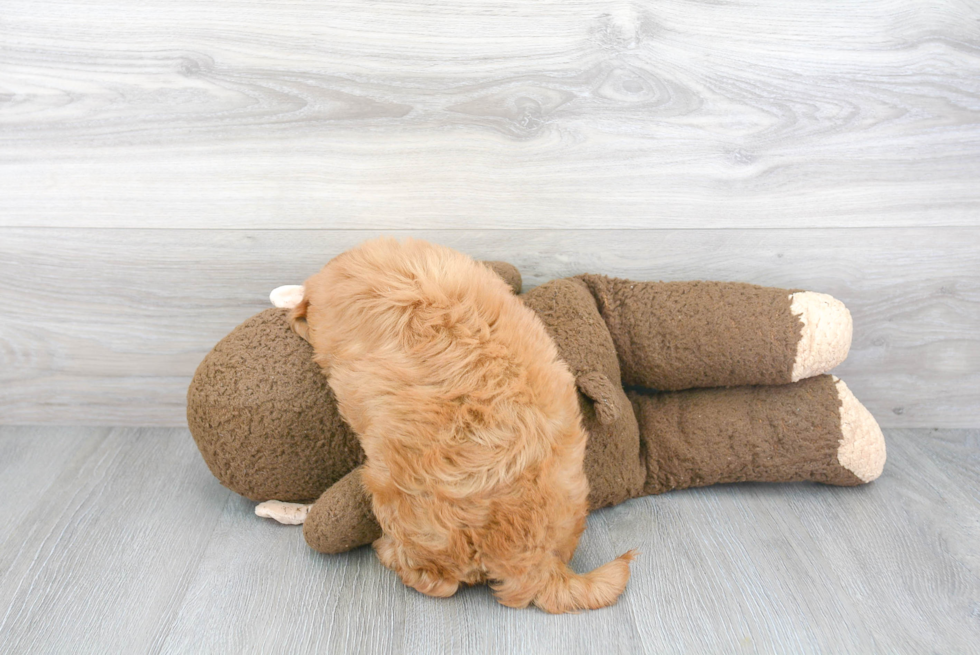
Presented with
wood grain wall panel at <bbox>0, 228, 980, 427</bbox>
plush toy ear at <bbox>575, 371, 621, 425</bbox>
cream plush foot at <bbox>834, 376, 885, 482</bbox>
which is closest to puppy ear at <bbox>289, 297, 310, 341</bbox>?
wood grain wall panel at <bbox>0, 228, 980, 427</bbox>

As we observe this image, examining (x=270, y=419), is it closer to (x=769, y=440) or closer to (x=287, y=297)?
(x=287, y=297)

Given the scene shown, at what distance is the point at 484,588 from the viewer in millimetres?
860

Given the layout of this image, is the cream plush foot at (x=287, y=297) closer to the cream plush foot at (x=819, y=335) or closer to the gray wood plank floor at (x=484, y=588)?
the gray wood plank floor at (x=484, y=588)

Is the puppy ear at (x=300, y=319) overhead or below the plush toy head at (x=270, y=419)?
overhead

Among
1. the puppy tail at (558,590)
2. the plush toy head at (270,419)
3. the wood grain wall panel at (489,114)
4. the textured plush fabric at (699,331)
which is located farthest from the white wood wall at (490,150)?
the puppy tail at (558,590)

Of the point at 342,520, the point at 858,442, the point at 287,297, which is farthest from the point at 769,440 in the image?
the point at 287,297

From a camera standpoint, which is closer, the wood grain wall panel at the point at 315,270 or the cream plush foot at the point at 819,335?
the cream plush foot at the point at 819,335

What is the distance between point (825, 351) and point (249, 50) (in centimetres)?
99

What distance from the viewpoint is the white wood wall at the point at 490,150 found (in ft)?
3.37

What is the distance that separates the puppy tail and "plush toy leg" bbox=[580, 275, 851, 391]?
35cm

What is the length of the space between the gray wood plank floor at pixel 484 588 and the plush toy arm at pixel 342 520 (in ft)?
0.12

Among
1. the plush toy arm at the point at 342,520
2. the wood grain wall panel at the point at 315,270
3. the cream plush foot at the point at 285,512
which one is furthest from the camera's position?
the wood grain wall panel at the point at 315,270

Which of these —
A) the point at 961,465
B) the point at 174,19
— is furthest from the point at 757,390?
the point at 174,19

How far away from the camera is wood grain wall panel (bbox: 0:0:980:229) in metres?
1.03
